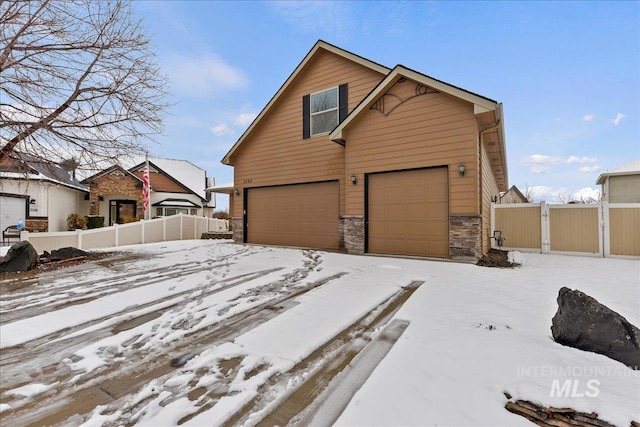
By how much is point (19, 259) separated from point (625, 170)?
24.0 meters

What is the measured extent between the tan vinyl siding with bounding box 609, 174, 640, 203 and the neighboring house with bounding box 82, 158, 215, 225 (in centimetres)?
2530

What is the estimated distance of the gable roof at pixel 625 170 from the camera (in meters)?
13.9

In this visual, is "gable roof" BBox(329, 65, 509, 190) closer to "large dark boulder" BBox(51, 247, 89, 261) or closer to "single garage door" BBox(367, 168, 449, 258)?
"single garage door" BBox(367, 168, 449, 258)

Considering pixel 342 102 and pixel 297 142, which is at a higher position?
pixel 342 102

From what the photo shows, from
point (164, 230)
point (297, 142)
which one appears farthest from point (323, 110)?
point (164, 230)

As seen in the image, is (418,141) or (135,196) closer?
(418,141)

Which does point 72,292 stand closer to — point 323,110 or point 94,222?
point 323,110

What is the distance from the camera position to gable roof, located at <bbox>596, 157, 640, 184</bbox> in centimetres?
1395

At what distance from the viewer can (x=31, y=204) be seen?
1403 cm

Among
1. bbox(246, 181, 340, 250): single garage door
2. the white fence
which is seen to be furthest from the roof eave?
the white fence

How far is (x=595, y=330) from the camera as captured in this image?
7.48ft

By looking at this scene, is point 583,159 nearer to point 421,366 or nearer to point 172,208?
point 421,366

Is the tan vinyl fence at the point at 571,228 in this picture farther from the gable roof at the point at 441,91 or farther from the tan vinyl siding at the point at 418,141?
the tan vinyl siding at the point at 418,141

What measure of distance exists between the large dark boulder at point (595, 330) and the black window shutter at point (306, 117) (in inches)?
336
